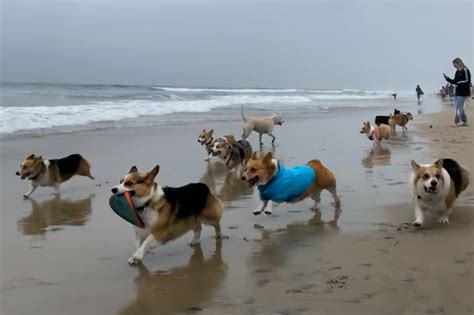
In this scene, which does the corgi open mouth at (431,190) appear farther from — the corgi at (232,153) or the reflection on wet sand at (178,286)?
the corgi at (232,153)

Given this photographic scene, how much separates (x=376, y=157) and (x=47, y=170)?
5742mm

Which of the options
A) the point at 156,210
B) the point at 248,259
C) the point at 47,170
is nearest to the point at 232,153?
the point at 47,170

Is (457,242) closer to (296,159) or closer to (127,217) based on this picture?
(127,217)

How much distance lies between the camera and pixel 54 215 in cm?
584

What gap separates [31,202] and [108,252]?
2.72 metres

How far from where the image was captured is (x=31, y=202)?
657 centimetres

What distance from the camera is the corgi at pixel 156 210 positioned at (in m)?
4.18

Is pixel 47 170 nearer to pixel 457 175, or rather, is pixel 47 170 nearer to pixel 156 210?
pixel 156 210

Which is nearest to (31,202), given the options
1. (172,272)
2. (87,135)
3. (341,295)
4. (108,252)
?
(108,252)

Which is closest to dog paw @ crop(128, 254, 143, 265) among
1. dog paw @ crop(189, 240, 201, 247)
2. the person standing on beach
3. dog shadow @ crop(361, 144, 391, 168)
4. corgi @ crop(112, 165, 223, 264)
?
corgi @ crop(112, 165, 223, 264)

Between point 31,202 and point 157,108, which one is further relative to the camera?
point 157,108

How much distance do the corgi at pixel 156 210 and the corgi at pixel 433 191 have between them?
2087 mm

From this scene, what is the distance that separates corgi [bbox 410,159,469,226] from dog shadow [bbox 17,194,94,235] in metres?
3.34

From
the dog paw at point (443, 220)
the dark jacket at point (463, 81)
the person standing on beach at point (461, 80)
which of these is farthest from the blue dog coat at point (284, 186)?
the dark jacket at point (463, 81)
